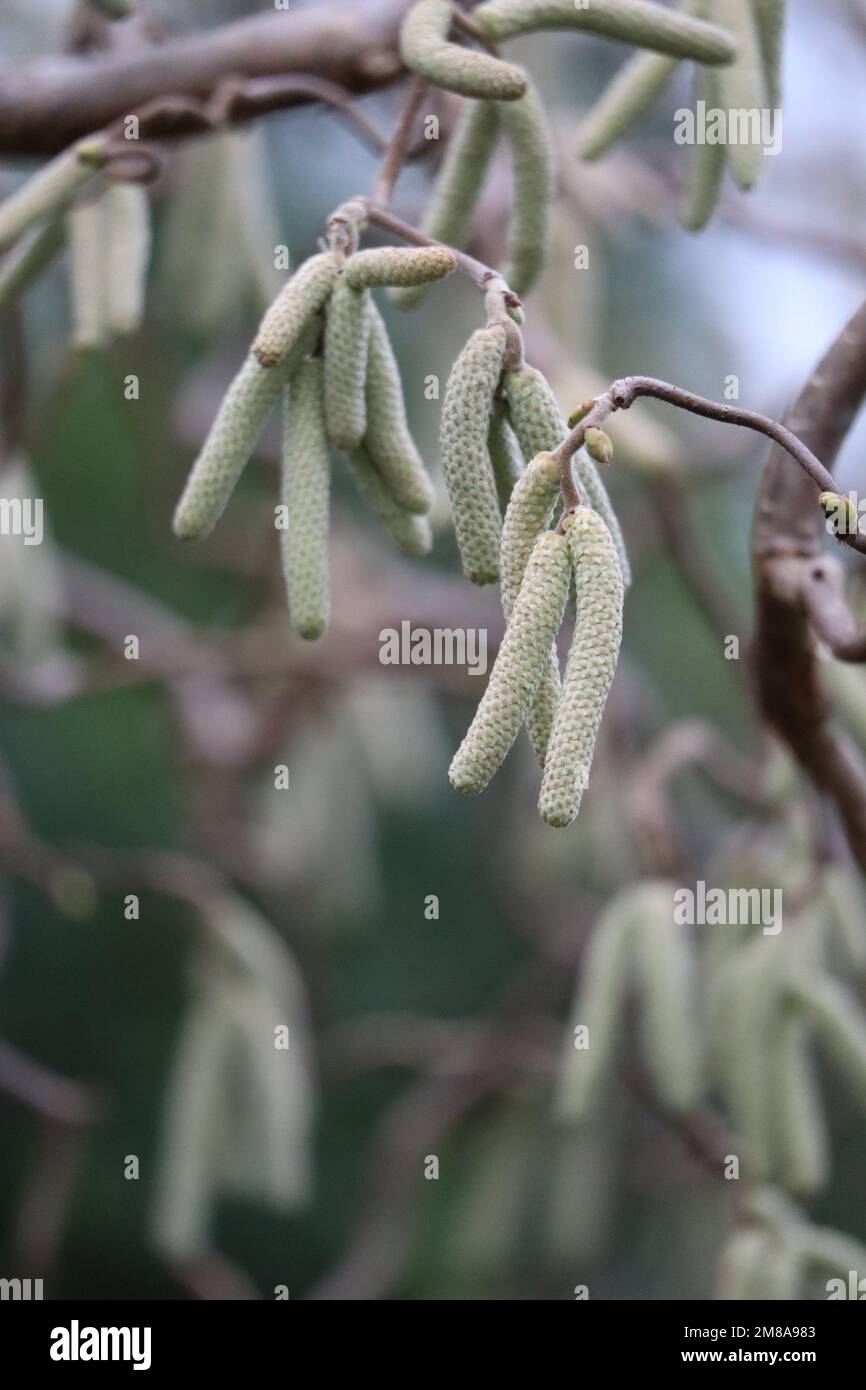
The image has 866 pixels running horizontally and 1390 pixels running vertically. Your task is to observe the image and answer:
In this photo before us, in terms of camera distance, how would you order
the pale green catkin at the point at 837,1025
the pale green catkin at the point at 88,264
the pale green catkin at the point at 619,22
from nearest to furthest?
the pale green catkin at the point at 619,22, the pale green catkin at the point at 88,264, the pale green catkin at the point at 837,1025

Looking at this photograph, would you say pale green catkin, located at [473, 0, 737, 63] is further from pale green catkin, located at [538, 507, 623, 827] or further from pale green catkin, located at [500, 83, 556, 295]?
pale green catkin, located at [538, 507, 623, 827]

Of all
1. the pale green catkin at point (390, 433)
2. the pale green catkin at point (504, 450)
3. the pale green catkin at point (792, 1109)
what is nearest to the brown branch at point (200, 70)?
the pale green catkin at point (390, 433)

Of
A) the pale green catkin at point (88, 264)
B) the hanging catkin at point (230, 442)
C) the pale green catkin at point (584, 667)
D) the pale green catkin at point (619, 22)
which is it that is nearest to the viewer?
the pale green catkin at point (584, 667)

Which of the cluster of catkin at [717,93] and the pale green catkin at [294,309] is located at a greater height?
the cluster of catkin at [717,93]

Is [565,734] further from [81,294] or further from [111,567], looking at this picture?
[111,567]

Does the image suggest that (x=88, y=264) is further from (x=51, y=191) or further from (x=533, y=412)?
(x=533, y=412)

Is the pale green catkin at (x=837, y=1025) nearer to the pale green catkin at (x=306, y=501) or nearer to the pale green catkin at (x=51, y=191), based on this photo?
the pale green catkin at (x=306, y=501)

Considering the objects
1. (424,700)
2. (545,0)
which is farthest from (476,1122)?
(545,0)
